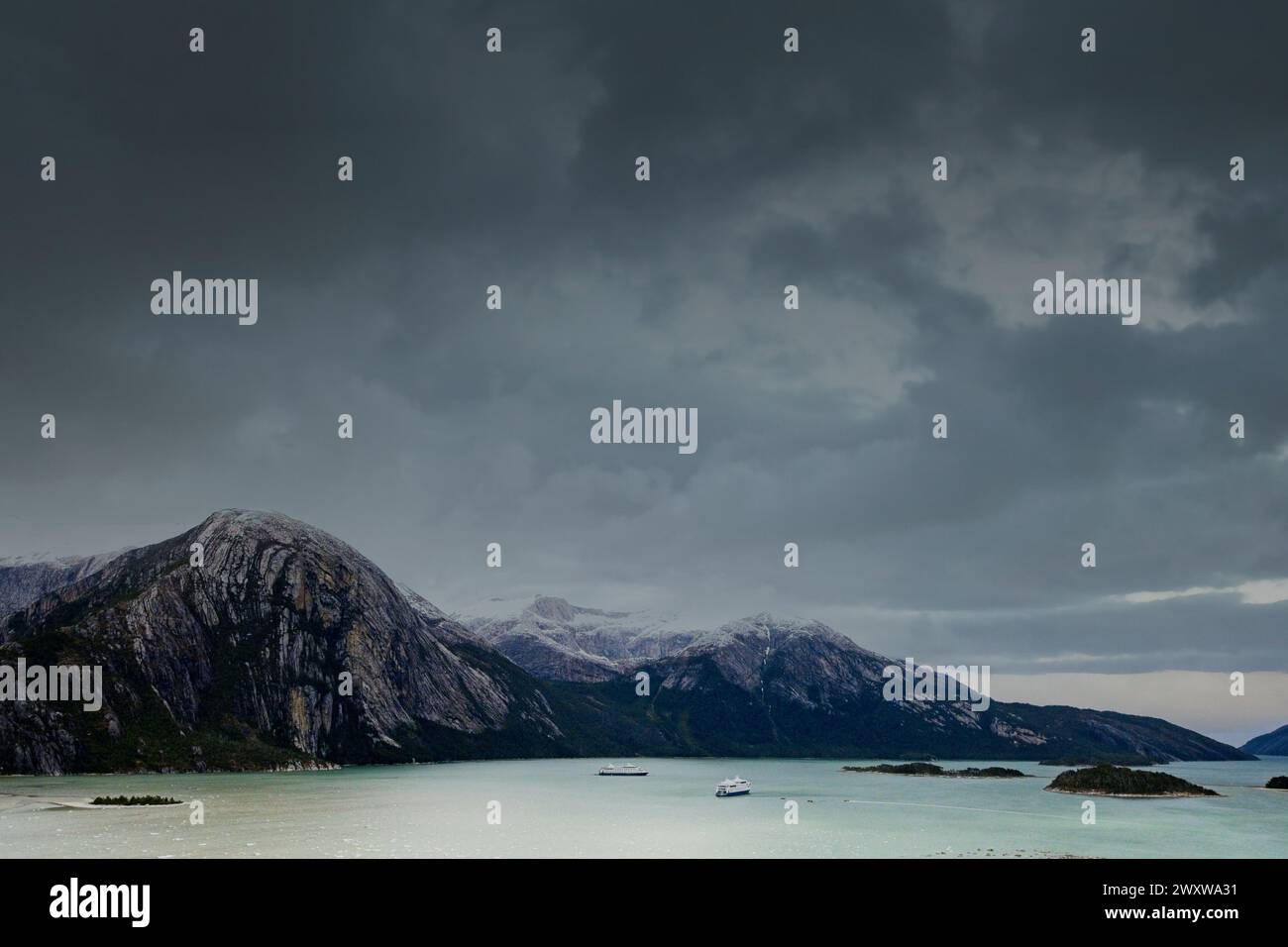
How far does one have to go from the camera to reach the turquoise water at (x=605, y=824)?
83.6 metres

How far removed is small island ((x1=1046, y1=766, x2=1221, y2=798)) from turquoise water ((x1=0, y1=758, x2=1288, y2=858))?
21.1 ft

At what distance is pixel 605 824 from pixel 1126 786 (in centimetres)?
11813

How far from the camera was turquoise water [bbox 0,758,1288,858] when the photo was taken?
83.6 metres

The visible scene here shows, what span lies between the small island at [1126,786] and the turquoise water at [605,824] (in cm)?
642

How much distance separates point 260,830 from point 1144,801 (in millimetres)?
151142

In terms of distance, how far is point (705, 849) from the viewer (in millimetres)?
85062

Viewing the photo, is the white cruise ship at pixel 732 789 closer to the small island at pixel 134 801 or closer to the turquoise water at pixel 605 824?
the turquoise water at pixel 605 824

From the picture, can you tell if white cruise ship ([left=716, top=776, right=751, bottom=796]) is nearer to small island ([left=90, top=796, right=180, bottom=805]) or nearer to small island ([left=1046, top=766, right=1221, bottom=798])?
small island ([left=1046, top=766, right=1221, bottom=798])

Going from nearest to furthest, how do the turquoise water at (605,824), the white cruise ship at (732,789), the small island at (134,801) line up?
the turquoise water at (605,824) → the small island at (134,801) → the white cruise ship at (732,789)

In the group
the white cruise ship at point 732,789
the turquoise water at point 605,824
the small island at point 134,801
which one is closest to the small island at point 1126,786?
the turquoise water at point 605,824
